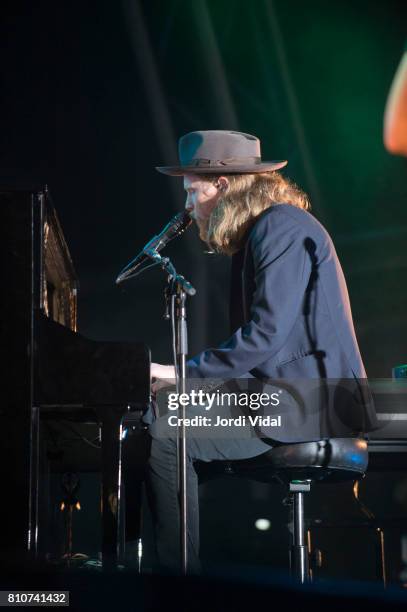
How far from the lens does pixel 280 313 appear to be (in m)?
2.66

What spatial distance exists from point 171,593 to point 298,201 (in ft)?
5.33

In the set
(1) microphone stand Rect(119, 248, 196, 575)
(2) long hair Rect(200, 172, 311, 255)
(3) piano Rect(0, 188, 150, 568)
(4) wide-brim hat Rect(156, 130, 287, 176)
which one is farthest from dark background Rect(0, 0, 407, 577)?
(1) microphone stand Rect(119, 248, 196, 575)

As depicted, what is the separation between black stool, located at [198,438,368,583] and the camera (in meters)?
2.67

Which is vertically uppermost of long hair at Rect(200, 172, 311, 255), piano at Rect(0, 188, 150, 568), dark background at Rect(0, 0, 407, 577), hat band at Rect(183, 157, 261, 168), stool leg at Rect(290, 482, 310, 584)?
dark background at Rect(0, 0, 407, 577)

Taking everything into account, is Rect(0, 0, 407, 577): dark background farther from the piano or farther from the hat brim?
the piano

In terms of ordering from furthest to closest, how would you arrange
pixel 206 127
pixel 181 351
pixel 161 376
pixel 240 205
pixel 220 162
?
pixel 206 127 → pixel 220 162 → pixel 240 205 → pixel 161 376 → pixel 181 351

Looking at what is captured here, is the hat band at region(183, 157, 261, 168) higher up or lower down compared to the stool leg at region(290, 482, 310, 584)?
higher up

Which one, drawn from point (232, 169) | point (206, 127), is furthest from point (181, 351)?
point (206, 127)

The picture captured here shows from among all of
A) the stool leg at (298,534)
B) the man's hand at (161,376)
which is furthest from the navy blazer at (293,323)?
the stool leg at (298,534)

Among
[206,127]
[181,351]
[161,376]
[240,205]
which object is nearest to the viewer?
[181,351]

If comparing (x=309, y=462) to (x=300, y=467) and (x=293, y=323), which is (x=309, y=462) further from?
(x=293, y=323)

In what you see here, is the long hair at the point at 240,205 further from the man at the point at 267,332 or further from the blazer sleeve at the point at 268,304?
the blazer sleeve at the point at 268,304

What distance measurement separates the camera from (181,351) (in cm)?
264

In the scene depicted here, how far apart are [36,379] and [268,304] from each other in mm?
769
